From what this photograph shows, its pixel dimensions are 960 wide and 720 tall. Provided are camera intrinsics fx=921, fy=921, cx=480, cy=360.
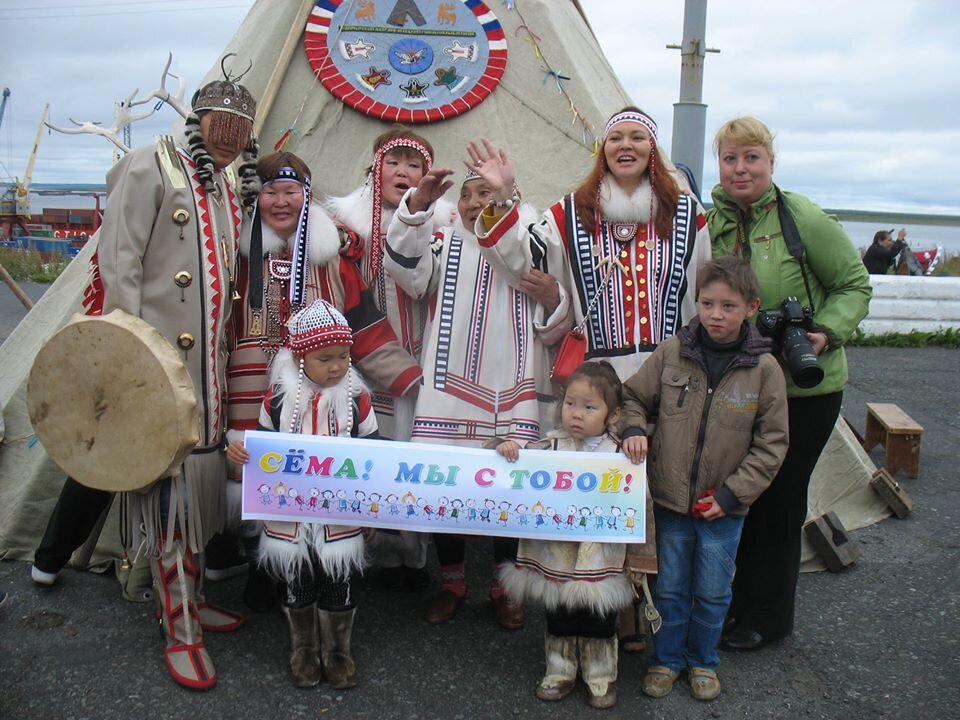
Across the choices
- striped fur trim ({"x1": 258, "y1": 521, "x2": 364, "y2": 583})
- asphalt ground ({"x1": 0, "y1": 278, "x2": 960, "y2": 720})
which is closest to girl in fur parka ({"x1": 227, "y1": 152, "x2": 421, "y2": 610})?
striped fur trim ({"x1": 258, "y1": 521, "x2": 364, "y2": 583})

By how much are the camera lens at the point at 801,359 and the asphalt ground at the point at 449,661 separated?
3.35ft

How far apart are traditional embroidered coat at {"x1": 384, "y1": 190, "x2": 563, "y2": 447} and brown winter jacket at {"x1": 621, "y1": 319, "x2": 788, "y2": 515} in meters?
0.52

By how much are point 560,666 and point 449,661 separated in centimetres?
42

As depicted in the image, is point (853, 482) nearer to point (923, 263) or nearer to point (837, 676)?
point (837, 676)

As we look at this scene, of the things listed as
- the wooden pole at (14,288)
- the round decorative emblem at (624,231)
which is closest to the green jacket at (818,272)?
the round decorative emblem at (624,231)

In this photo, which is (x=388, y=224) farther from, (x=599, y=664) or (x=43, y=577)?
(x=43, y=577)

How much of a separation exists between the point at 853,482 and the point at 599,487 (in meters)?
2.22

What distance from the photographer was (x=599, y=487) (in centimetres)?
284

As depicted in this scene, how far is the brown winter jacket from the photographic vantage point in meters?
2.80

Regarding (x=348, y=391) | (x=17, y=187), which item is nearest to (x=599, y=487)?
(x=348, y=391)

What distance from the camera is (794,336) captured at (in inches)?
115

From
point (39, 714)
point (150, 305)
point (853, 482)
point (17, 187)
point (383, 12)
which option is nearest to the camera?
point (39, 714)

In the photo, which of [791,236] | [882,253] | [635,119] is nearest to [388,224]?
[635,119]

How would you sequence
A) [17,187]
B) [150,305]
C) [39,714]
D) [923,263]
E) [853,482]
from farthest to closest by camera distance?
[17,187]
[923,263]
[853,482]
[150,305]
[39,714]
